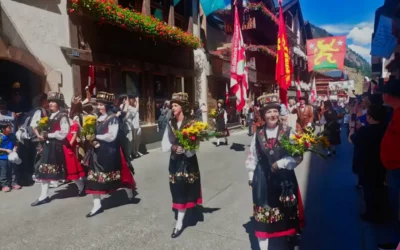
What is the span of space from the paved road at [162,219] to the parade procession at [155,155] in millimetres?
26

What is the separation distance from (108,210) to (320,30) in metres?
138

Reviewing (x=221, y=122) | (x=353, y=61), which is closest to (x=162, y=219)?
(x=221, y=122)

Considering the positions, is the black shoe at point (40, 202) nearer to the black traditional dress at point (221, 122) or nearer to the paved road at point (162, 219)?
the paved road at point (162, 219)

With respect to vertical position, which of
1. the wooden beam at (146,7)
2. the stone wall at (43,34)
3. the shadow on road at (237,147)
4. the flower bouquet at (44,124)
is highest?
the wooden beam at (146,7)

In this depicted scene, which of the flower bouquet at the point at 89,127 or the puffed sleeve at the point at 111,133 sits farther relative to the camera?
the flower bouquet at the point at 89,127

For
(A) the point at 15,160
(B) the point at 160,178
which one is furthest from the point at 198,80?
(A) the point at 15,160

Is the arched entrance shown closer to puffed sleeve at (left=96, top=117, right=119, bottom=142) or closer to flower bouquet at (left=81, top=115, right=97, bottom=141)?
flower bouquet at (left=81, top=115, right=97, bottom=141)

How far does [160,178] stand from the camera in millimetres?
6688

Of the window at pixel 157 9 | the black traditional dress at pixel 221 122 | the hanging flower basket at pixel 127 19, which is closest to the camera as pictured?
the hanging flower basket at pixel 127 19

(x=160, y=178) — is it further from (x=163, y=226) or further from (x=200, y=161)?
(x=163, y=226)

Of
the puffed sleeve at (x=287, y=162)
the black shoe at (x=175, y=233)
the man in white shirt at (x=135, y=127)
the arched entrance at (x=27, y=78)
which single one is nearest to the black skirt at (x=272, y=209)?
the puffed sleeve at (x=287, y=162)

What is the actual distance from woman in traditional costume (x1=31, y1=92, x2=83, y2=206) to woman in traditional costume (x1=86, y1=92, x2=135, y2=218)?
27.0 inches

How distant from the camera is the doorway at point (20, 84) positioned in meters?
7.76

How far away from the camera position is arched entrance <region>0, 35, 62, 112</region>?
731 cm
